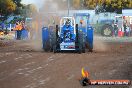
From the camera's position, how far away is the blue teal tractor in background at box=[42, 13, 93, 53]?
2283 cm

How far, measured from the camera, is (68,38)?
75.8ft

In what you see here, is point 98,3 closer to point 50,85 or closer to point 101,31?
point 101,31

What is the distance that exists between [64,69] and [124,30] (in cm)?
3187

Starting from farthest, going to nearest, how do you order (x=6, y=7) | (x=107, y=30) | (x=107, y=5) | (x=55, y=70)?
(x=107, y=5), (x=6, y=7), (x=107, y=30), (x=55, y=70)

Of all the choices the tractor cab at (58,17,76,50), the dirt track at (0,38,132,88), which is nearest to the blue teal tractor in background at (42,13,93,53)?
the tractor cab at (58,17,76,50)

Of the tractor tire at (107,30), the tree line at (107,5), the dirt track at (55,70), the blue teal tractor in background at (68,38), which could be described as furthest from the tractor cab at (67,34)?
the tree line at (107,5)

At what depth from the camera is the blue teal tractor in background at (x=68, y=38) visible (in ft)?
74.9

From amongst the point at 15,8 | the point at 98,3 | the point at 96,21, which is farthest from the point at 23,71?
the point at 98,3

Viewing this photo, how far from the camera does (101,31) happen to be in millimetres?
45000

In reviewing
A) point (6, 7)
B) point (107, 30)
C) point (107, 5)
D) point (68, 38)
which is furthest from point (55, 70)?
point (107, 5)

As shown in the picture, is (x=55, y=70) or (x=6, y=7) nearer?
(x=55, y=70)

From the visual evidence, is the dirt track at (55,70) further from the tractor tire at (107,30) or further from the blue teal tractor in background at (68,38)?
the tractor tire at (107,30)

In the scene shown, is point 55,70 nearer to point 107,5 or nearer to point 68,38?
point 68,38

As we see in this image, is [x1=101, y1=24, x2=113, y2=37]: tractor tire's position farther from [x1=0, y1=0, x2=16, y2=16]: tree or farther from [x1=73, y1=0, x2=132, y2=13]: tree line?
[x1=73, y1=0, x2=132, y2=13]: tree line
